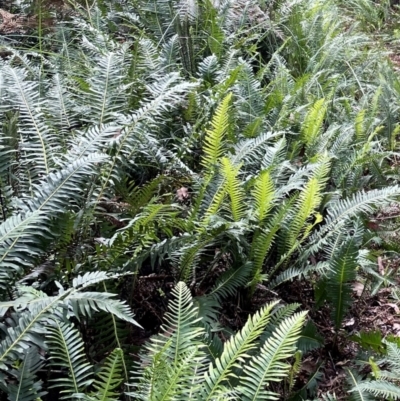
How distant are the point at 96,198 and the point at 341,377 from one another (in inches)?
43.6

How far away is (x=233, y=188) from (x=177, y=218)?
0.87 feet

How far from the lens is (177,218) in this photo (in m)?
1.94

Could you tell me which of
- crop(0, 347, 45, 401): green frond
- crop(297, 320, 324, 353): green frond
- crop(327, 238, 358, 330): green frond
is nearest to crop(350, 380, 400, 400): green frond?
crop(297, 320, 324, 353): green frond

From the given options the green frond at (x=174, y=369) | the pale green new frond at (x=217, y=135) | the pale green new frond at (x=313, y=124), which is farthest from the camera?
the pale green new frond at (x=313, y=124)

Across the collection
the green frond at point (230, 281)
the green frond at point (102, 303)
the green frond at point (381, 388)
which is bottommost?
the green frond at point (381, 388)

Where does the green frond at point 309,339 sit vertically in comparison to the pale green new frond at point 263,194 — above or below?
below

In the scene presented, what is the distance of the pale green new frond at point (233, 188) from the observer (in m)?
2.01

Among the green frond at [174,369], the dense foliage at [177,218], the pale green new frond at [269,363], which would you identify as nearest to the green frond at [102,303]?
the dense foliage at [177,218]

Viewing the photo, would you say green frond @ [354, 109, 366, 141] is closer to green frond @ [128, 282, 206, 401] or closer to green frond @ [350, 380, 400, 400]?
green frond @ [350, 380, 400, 400]

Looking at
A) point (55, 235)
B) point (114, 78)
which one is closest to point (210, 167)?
point (114, 78)

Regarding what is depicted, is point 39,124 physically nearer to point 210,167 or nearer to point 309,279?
point 210,167

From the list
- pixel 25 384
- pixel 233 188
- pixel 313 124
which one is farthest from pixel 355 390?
pixel 313 124

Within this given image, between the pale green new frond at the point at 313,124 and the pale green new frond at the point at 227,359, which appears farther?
the pale green new frond at the point at 313,124

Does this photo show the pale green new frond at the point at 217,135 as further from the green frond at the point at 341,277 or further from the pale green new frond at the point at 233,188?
the green frond at the point at 341,277
